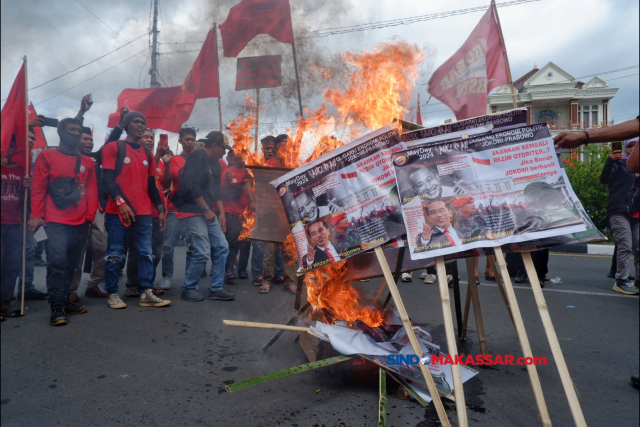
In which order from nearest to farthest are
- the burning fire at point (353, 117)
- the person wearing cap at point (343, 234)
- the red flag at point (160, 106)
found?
1. the person wearing cap at point (343, 234)
2. the burning fire at point (353, 117)
3. the red flag at point (160, 106)

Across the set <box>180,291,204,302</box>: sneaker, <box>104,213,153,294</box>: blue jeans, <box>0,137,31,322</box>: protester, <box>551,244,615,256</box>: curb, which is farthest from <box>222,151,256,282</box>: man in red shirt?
<box>551,244,615,256</box>: curb

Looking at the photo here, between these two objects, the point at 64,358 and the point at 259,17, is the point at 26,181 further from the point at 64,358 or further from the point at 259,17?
the point at 259,17

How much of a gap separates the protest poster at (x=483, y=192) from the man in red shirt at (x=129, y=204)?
3.32m

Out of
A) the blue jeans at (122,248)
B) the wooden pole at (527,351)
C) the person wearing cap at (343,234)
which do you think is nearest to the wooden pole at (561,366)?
the wooden pole at (527,351)

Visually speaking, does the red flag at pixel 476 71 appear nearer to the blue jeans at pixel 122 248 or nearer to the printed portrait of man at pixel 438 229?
the printed portrait of man at pixel 438 229

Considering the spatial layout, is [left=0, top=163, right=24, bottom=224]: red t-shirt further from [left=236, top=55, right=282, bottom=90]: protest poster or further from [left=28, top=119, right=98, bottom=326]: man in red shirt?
[left=236, top=55, right=282, bottom=90]: protest poster

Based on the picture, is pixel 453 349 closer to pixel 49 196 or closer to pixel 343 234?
pixel 343 234

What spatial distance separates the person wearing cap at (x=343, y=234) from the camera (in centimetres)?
261

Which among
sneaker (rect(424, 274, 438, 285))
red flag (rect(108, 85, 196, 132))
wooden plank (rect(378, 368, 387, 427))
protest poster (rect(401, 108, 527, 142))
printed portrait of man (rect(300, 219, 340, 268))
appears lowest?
wooden plank (rect(378, 368, 387, 427))

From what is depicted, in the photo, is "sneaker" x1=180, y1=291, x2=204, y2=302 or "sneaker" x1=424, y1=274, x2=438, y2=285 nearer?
"sneaker" x1=180, y1=291, x2=204, y2=302

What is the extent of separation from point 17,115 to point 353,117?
3.84 m

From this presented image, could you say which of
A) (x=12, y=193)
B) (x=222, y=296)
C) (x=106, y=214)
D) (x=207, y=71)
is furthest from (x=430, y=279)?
(x=12, y=193)

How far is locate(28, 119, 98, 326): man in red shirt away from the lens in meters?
3.93

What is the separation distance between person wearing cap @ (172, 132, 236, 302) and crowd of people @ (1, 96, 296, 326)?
1 cm
